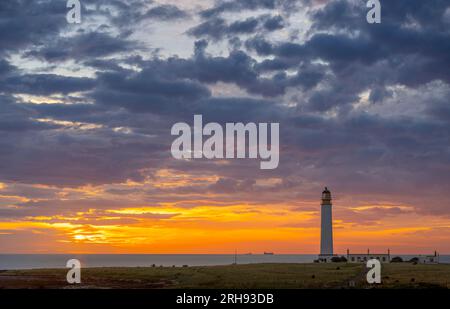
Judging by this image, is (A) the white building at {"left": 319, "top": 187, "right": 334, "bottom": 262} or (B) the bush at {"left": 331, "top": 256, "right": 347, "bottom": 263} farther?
(A) the white building at {"left": 319, "top": 187, "right": 334, "bottom": 262}

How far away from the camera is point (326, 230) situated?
122812 millimetres

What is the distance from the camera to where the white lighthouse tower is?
122688mm

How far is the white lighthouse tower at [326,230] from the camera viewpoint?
122688 millimetres

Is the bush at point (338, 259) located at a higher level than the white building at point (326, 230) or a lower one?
lower

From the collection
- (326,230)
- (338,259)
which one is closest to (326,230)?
(326,230)

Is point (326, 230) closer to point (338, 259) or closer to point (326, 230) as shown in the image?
point (326, 230)

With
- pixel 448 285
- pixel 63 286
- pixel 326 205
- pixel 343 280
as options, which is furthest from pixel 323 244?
pixel 63 286

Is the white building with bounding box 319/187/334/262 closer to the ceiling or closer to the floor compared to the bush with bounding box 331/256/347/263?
closer to the ceiling

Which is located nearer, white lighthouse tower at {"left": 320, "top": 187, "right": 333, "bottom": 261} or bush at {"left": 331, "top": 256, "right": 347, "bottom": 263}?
bush at {"left": 331, "top": 256, "right": 347, "bottom": 263}

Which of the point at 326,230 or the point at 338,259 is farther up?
the point at 326,230

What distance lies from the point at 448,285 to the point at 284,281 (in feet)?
56.8

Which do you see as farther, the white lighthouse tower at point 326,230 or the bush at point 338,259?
the white lighthouse tower at point 326,230
